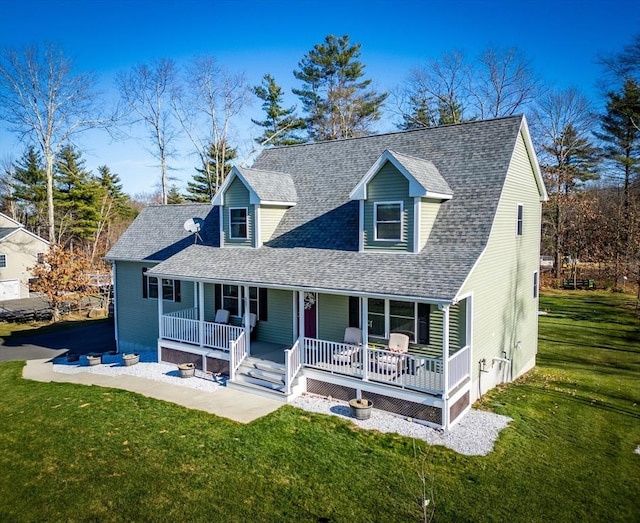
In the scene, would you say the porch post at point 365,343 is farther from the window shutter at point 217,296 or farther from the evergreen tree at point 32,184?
the evergreen tree at point 32,184

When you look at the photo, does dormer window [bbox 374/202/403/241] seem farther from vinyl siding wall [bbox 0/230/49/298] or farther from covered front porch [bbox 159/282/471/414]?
vinyl siding wall [bbox 0/230/49/298]

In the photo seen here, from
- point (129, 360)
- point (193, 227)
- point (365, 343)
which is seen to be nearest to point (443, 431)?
point (365, 343)

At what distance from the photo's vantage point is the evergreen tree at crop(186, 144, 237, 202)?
40925mm

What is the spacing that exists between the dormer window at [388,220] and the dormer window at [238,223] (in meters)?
5.26

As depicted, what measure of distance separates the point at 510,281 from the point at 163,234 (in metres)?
14.3

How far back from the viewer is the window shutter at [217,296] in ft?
56.2

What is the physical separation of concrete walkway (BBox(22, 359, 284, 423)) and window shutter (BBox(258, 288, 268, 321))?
2.97 m

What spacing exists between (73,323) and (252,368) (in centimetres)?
1875

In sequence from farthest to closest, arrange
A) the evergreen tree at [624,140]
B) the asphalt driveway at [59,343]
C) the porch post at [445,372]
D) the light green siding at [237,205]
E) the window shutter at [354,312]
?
the evergreen tree at [624,140]
the asphalt driveway at [59,343]
the light green siding at [237,205]
the window shutter at [354,312]
the porch post at [445,372]

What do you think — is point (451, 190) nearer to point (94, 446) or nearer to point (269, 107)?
point (94, 446)

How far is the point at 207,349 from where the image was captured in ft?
50.8

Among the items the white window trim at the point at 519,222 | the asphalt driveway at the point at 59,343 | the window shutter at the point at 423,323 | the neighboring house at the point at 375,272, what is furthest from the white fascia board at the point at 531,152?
the asphalt driveway at the point at 59,343

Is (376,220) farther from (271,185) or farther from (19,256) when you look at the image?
(19,256)

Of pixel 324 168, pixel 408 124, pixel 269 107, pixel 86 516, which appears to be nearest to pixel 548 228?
pixel 408 124
